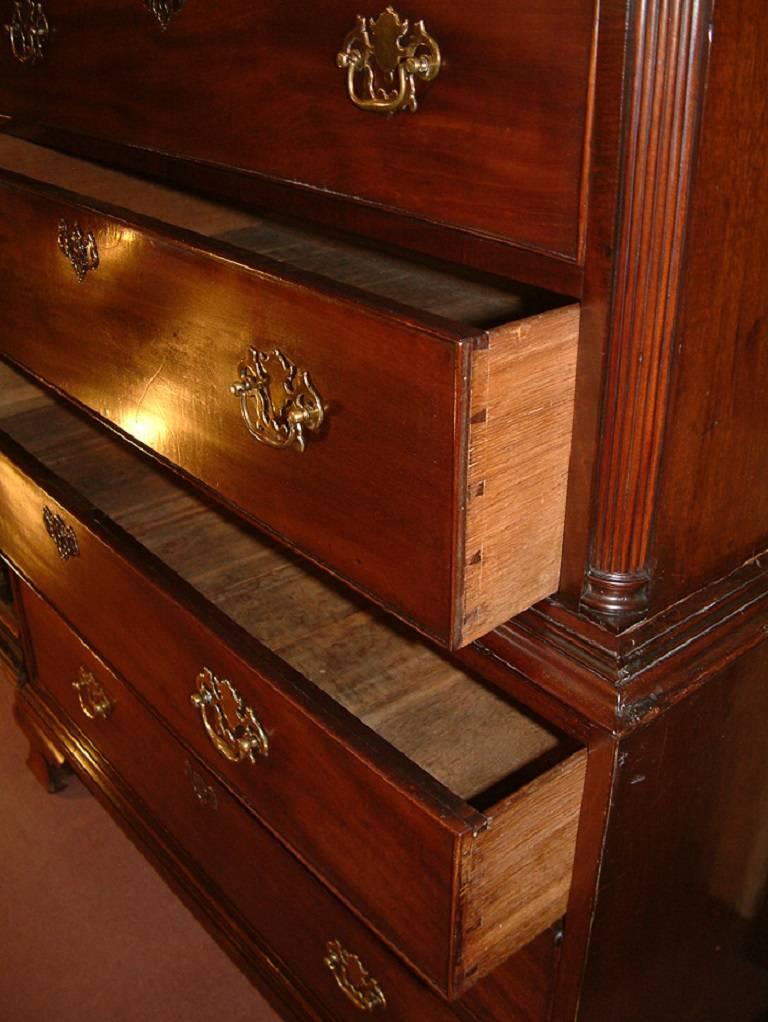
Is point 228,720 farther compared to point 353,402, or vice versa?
point 228,720

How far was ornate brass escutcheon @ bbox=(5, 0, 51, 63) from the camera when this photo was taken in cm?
80

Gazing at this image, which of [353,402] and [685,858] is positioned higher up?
[353,402]

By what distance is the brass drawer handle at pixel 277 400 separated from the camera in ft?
1.80

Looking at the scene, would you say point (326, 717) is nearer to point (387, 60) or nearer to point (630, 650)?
point (630, 650)

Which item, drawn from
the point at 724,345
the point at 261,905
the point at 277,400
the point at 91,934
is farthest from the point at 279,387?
the point at 91,934

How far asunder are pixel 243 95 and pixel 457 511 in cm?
30

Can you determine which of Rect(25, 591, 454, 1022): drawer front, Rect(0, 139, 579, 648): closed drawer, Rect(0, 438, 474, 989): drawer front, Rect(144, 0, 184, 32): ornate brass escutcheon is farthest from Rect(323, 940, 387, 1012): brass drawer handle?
Rect(144, 0, 184, 32): ornate brass escutcheon

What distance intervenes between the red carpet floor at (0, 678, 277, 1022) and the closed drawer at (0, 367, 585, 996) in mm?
366

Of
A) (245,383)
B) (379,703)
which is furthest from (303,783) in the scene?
(245,383)

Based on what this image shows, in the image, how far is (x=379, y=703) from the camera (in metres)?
0.76

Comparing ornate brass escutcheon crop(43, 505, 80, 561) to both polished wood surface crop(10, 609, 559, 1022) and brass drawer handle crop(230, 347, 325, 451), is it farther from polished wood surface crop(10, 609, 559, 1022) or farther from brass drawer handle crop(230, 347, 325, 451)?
brass drawer handle crop(230, 347, 325, 451)

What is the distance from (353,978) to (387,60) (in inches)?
25.6

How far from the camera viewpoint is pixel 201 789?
0.89 metres

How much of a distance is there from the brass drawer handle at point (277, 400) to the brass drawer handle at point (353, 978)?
426 mm
